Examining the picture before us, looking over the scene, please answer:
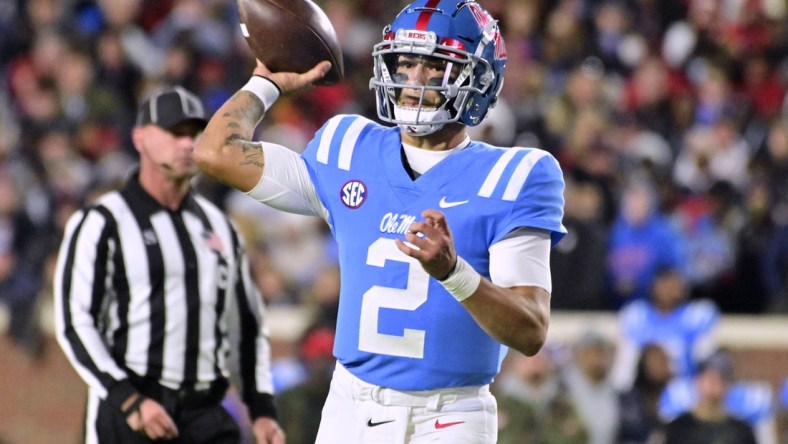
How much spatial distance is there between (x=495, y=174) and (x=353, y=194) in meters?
0.37

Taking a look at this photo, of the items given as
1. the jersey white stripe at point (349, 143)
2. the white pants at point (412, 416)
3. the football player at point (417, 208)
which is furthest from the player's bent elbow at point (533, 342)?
the jersey white stripe at point (349, 143)

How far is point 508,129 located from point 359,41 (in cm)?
196

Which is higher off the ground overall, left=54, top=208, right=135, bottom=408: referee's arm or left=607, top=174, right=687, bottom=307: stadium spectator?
left=54, top=208, right=135, bottom=408: referee's arm

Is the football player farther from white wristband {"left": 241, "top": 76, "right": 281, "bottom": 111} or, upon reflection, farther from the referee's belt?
the referee's belt

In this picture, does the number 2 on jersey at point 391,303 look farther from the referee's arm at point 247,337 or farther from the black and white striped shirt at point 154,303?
the referee's arm at point 247,337

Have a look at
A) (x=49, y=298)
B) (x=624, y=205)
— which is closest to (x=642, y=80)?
(x=624, y=205)

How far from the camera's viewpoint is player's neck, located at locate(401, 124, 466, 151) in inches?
146

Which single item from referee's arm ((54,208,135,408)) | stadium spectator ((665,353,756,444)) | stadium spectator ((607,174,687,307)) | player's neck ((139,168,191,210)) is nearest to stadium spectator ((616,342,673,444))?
stadium spectator ((665,353,756,444))

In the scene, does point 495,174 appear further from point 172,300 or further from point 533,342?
point 172,300

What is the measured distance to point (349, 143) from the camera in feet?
12.3

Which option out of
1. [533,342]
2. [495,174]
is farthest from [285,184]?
[533,342]

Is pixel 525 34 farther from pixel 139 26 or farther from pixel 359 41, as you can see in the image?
pixel 139 26

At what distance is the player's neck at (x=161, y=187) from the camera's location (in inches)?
203

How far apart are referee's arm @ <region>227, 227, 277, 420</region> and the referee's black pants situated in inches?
7.3
